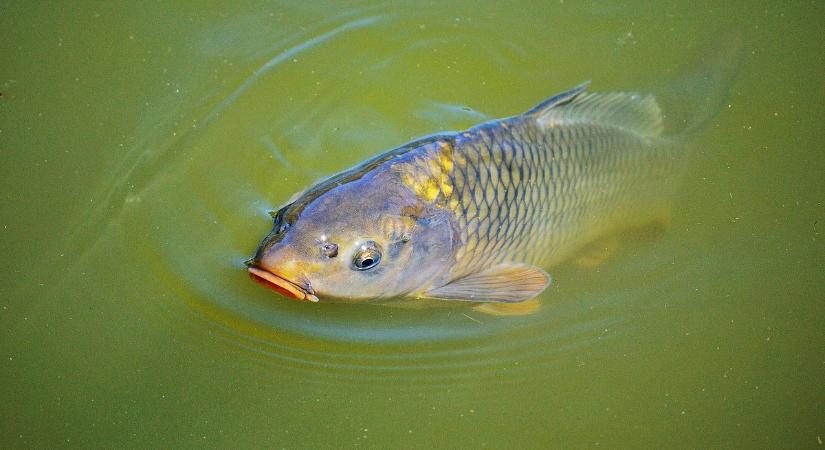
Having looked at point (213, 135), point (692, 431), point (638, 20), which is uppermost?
point (638, 20)

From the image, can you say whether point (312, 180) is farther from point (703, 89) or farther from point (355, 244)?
point (703, 89)

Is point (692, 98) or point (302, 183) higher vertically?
point (692, 98)

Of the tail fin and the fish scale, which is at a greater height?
the tail fin

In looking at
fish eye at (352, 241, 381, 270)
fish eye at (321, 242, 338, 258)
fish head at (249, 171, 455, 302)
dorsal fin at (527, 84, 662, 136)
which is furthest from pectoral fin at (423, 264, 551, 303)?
dorsal fin at (527, 84, 662, 136)

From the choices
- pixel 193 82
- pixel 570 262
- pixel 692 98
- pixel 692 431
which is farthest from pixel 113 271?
pixel 692 98

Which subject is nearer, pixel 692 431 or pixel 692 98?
pixel 692 431

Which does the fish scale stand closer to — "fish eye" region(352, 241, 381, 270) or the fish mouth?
"fish eye" region(352, 241, 381, 270)

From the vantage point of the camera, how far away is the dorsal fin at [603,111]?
2662 mm

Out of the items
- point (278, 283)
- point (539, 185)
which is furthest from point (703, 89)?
point (278, 283)

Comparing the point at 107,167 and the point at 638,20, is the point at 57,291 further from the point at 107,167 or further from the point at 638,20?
the point at 638,20

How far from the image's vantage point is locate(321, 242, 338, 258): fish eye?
2.29 meters

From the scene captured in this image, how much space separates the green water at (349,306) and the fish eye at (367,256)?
0.32m

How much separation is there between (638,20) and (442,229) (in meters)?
2.00

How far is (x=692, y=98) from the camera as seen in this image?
3.40 m
